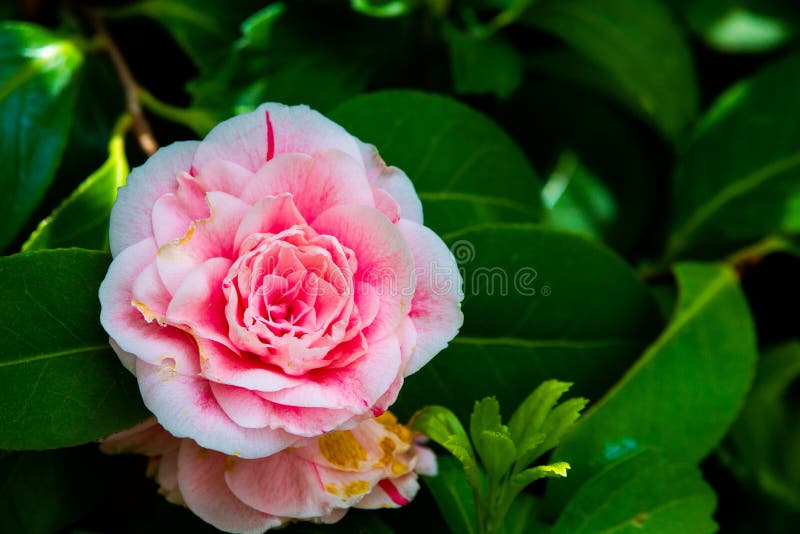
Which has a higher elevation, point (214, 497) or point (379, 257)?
point (379, 257)

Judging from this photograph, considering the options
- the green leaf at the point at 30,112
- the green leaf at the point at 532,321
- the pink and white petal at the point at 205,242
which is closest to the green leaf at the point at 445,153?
the green leaf at the point at 532,321

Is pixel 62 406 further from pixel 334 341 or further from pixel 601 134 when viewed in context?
pixel 601 134

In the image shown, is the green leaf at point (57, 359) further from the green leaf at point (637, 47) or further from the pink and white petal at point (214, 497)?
the green leaf at point (637, 47)

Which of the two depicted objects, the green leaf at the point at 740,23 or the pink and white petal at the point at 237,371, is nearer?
the pink and white petal at the point at 237,371

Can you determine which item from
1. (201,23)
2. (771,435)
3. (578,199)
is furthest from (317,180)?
(771,435)

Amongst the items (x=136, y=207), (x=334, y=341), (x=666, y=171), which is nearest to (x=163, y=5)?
(x=136, y=207)

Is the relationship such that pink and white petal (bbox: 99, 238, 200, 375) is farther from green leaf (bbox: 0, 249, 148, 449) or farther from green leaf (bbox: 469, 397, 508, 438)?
green leaf (bbox: 469, 397, 508, 438)

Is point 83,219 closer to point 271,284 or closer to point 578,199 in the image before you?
point 271,284
